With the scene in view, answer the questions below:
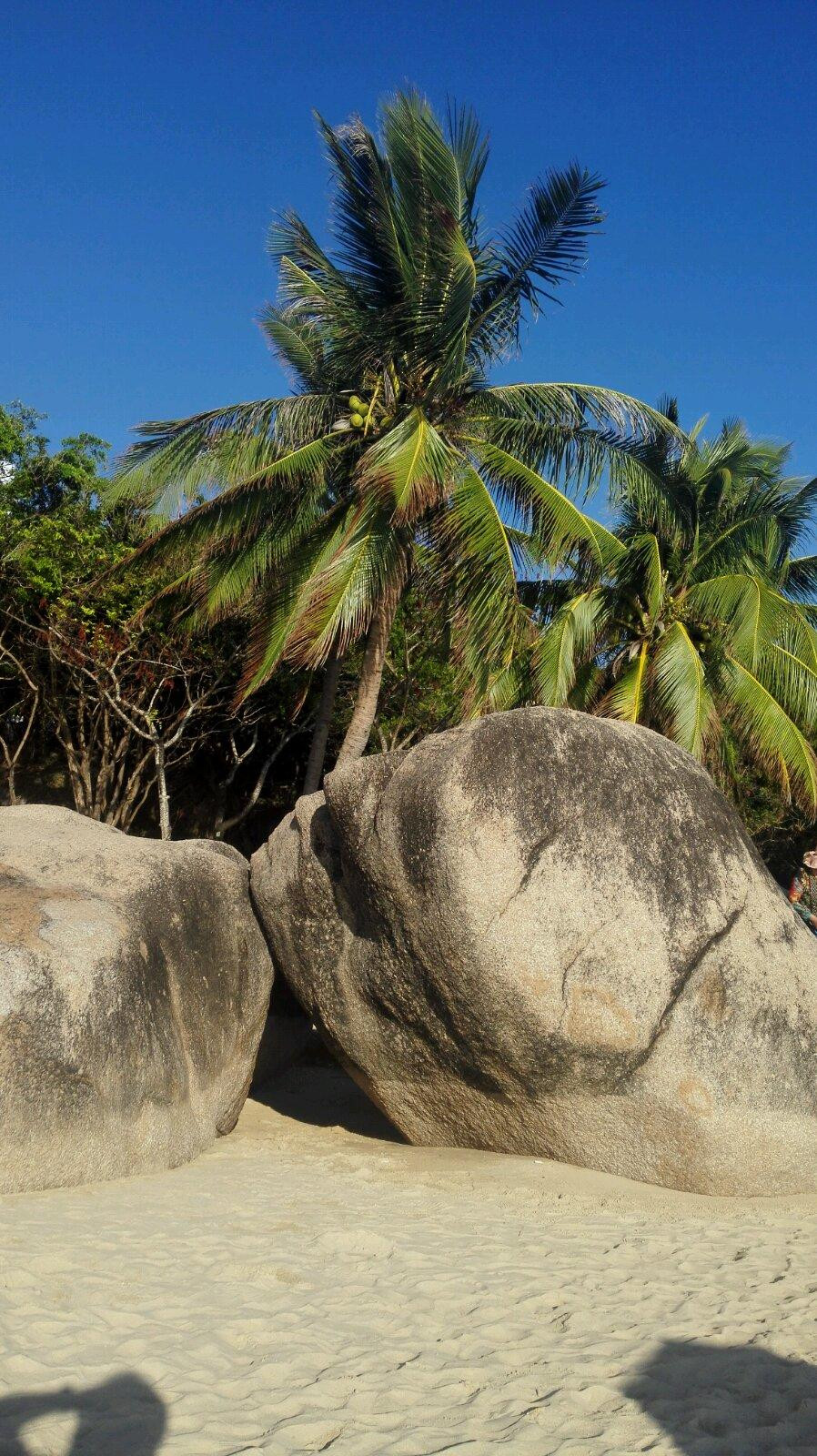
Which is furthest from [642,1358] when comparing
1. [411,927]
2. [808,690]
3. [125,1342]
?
[808,690]

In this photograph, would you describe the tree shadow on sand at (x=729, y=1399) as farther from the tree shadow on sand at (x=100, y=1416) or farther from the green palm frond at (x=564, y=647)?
the green palm frond at (x=564, y=647)

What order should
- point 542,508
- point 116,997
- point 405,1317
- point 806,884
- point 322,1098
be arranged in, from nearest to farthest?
point 405,1317, point 116,997, point 322,1098, point 806,884, point 542,508

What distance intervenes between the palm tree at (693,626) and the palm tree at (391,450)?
4.04 feet

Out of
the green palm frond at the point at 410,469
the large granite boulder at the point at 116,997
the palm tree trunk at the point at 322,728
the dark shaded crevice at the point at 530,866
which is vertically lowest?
the large granite boulder at the point at 116,997

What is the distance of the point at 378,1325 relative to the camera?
463cm

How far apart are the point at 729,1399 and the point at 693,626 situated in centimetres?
1278

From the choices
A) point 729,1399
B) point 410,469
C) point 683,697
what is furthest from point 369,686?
point 729,1399

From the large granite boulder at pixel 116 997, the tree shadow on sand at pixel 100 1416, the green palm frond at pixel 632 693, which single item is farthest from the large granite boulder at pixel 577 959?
the green palm frond at pixel 632 693

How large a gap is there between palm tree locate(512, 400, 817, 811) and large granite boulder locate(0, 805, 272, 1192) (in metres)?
6.99

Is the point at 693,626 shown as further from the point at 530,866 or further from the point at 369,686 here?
the point at 530,866

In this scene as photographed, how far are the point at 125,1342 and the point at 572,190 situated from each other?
1266cm

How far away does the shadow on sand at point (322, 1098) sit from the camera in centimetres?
848

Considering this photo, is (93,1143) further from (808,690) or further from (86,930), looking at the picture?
(808,690)

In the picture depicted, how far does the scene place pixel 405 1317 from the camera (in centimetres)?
473
